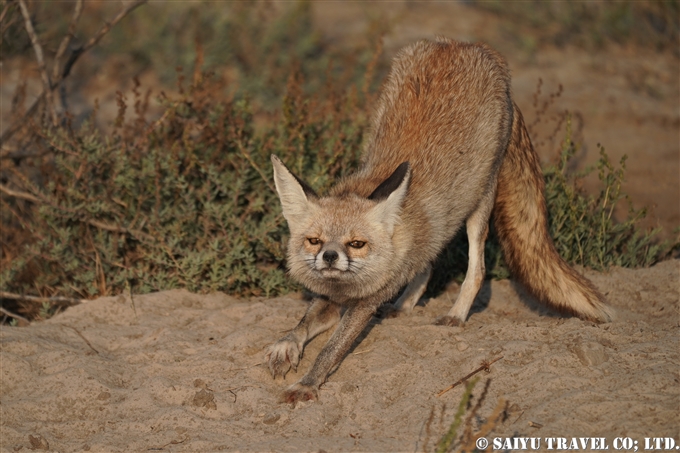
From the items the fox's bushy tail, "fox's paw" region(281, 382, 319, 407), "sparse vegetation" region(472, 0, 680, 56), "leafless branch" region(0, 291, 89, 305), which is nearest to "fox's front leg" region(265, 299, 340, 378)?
"fox's paw" region(281, 382, 319, 407)

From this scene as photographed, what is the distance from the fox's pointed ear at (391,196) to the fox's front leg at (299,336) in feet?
2.52

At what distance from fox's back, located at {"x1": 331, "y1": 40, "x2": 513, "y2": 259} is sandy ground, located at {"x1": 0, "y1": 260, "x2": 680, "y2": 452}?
2.74 feet

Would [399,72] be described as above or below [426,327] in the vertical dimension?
above

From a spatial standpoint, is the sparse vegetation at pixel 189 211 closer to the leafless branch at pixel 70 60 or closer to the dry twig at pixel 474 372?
the leafless branch at pixel 70 60

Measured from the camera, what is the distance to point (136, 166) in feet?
21.4

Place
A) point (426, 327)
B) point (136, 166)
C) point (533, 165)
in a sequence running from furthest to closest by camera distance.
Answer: point (136, 166) → point (533, 165) → point (426, 327)

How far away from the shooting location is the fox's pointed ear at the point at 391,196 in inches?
179

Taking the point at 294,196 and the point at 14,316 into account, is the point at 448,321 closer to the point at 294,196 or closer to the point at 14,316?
the point at 294,196

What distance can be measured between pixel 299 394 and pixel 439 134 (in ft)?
6.66

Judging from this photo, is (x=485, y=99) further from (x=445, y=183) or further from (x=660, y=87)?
(x=660, y=87)

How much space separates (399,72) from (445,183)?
3.63 ft

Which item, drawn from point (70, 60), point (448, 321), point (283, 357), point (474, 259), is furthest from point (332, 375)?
point (70, 60)

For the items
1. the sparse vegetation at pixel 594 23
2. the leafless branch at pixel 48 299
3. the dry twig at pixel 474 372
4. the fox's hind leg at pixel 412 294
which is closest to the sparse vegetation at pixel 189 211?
the leafless branch at pixel 48 299

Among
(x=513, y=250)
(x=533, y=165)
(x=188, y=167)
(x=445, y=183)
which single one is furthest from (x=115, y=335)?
(x=533, y=165)
